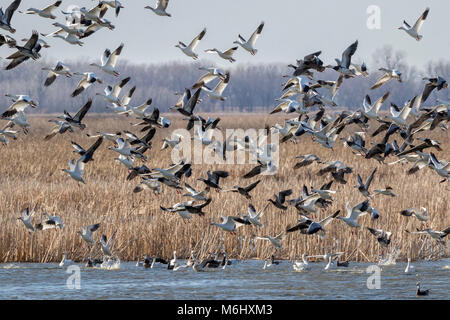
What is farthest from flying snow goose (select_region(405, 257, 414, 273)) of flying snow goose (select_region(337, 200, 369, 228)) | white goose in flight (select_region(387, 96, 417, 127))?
white goose in flight (select_region(387, 96, 417, 127))

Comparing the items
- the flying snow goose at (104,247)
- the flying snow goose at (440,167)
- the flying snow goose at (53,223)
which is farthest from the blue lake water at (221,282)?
the flying snow goose at (440,167)

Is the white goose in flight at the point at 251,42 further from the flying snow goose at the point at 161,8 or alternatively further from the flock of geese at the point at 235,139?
the flying snow goose at the point at 161,8

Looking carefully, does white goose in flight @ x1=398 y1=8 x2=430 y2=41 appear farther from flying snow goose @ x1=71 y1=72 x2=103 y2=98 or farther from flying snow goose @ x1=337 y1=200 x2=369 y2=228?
flying snow goose @ x1=71 y1=72 x2=103 y2=98

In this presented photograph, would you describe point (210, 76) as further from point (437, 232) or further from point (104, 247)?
point (437, 232)

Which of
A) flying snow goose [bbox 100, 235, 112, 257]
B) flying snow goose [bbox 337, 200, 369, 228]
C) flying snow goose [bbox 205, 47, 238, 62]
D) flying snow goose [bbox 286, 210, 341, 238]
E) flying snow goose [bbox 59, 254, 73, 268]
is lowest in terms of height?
flying snow goose [bbox 59, 254, 73, 268]

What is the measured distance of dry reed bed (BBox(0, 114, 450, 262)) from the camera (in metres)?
13.8

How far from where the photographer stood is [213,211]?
16.0 metres

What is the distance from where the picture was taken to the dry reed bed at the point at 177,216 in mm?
13750

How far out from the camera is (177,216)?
49.2 feet

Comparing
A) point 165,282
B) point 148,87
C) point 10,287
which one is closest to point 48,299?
point 10,287

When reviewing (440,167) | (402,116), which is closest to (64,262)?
(402,116)

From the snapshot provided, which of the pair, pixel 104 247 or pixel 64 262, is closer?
pixel 104 247
